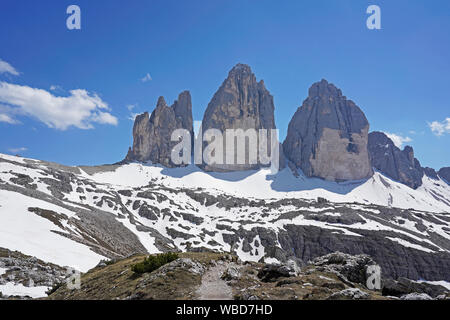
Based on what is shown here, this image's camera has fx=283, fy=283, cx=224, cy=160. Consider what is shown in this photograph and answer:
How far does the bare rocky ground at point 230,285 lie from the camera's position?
1487cm

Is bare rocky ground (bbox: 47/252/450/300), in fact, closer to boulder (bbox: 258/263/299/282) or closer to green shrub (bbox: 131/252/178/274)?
boulder (bbox: 258/263/299/282)

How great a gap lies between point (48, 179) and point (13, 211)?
7045cm

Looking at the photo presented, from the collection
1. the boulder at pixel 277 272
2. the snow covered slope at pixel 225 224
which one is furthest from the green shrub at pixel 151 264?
the snow covered slope at pixel 225 224

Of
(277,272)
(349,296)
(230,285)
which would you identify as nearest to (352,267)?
(277,272)

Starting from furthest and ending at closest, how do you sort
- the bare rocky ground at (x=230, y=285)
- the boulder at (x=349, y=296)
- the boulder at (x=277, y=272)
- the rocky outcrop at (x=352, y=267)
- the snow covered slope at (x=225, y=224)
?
the snow covered slope at (x=225, y=224)
the rocky outcrop at (x=352, y=267)
the boulder at (x=277, y=272)
the bare rocky ground at (x=230, y=285)
the boulder at (x=349, y=296)

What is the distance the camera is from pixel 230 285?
18.2 metres

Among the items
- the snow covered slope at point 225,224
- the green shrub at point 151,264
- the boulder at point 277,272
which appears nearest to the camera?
the boulder at point 277,272

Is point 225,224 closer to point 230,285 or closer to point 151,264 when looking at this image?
point 151,264

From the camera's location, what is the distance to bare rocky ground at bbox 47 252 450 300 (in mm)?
14867

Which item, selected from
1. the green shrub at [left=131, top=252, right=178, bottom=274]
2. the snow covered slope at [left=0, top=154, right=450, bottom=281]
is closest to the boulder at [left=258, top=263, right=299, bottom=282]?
the green shrub at [left=131, top=252, right=178, bottom=274]

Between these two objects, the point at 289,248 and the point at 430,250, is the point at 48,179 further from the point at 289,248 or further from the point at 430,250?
the point at 430,250

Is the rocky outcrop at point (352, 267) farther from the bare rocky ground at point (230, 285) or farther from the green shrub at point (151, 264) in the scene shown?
the green shrub at point (151, 264)
